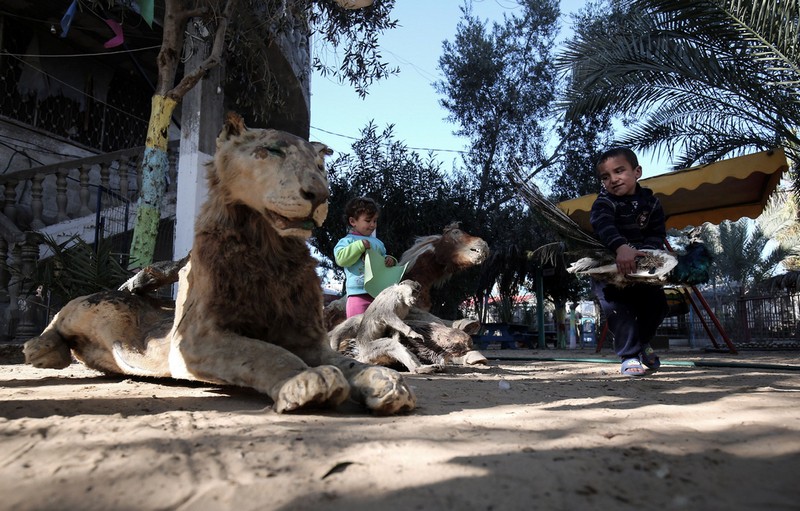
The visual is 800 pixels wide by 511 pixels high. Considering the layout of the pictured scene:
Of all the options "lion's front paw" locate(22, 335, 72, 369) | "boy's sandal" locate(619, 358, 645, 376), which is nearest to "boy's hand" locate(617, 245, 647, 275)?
"boy's sandal" locate(619, 358, 645, 376)

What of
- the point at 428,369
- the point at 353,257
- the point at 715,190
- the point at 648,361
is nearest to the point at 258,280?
the point at 428,369

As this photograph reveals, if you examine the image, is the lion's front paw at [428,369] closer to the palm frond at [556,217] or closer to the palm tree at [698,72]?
the palm frond at [556,217]

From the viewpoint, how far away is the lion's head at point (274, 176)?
257 centimetres

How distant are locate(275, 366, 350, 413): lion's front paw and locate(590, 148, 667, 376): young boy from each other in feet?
7.91

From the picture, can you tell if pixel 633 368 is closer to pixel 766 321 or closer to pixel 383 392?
pixel 383 392

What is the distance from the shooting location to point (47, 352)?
354 cm

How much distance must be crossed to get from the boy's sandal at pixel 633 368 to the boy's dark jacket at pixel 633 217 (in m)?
0.81

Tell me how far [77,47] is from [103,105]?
51.0 inches

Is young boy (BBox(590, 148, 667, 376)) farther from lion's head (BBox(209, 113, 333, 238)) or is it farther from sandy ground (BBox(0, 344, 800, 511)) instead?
lion's head (BBox(209, 113, 333, 238))

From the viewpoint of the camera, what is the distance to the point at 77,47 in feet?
39.5

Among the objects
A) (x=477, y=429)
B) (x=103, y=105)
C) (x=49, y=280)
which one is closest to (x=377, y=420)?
(x=477, y=429)

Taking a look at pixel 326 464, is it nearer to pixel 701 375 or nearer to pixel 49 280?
pixel 701 375

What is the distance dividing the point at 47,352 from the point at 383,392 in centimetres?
262

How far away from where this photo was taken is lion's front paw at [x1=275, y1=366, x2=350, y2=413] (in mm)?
2082
